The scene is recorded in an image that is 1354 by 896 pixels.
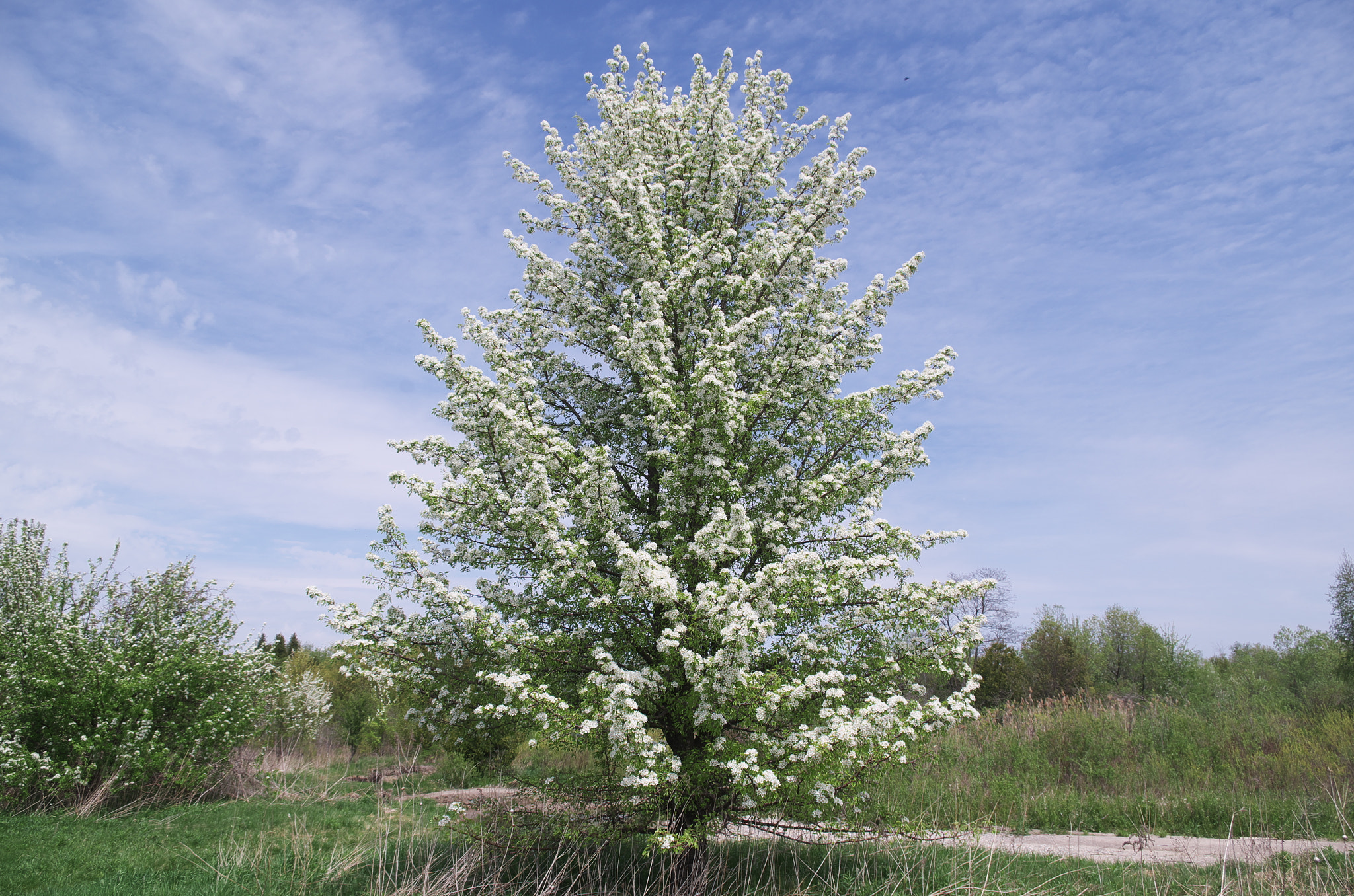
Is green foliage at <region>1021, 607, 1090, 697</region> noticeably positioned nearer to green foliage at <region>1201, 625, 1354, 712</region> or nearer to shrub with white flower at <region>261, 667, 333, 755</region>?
green foliage at <region>1201, 625, 1354, 712</region>

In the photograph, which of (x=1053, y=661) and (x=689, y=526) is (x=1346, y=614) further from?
(x=689, y=526)

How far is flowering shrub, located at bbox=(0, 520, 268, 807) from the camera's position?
12.9m

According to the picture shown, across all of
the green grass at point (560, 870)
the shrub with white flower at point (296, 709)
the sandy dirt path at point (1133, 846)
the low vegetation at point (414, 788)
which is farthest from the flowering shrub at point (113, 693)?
the sandy dirt path at point (1133, 846)

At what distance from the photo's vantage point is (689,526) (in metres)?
7.66

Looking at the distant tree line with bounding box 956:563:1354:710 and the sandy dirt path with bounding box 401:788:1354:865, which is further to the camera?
the distant tree line with bounding box 956:563:1354:710

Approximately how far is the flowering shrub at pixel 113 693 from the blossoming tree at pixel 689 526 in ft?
30.9

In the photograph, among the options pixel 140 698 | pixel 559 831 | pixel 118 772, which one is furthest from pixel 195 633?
pixel 559 831

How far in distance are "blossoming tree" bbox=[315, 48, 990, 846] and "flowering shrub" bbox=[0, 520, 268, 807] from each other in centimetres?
942

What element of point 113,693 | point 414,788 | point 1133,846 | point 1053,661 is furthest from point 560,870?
point 1053,661

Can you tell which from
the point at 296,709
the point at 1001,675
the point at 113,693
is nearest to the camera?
the point at 113,693

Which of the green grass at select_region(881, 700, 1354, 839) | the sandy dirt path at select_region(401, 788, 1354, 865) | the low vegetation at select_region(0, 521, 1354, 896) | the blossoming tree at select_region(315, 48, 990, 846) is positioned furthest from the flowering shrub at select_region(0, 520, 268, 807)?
the green grass at select_region(881, 700, 1354, 839)

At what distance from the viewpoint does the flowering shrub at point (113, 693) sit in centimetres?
1285

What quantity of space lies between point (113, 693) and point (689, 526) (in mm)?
13213

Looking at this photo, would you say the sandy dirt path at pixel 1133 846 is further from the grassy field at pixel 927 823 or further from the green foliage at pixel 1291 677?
the green foliage at pixel 1291 677
